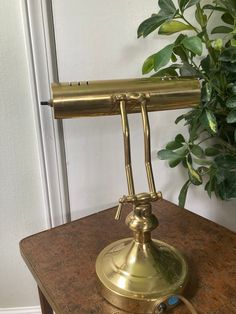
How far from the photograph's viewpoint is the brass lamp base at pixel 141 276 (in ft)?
1.77

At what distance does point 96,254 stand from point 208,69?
49cm

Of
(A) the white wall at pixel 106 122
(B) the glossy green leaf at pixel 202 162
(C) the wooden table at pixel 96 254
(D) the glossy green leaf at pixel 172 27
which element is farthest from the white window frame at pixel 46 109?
(B) the glossy green leaf at pixel 202 162

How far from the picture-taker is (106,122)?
96 centimetres

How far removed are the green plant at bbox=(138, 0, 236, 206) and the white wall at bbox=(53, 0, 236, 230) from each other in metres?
0.12

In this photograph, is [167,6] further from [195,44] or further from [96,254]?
[96,254]

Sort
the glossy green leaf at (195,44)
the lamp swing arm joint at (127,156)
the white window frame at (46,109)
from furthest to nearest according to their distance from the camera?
the white window frame at (46,109) → the glossy green leaf at (195,44) → the lamp swing arm joint at (127,156)

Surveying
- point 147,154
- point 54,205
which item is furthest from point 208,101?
point 54,205

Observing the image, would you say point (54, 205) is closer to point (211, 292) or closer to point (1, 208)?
point (1, 208)

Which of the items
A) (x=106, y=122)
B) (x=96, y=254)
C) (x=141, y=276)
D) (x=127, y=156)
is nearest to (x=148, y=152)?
(x=127, y=156)

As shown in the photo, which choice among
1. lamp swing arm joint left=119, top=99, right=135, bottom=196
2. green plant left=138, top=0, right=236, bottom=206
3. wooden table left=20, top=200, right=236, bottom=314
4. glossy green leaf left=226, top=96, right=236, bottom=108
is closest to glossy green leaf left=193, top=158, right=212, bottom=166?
green plant left=138, top=0, right=236, bottom=206

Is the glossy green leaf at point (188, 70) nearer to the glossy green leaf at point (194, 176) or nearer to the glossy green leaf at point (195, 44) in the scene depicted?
the glossy green leaf at point (195, 44)

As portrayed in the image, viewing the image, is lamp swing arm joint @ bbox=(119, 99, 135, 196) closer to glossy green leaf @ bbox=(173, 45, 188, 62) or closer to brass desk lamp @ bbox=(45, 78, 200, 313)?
brass desk lamp @ bbox=(45, 78, 200, 313)

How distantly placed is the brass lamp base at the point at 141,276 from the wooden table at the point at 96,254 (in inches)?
1.6

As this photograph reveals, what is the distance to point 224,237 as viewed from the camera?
0.78 m
